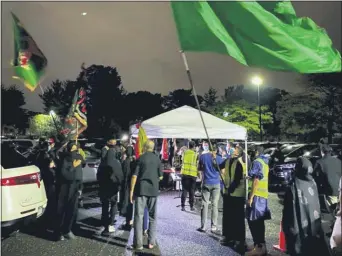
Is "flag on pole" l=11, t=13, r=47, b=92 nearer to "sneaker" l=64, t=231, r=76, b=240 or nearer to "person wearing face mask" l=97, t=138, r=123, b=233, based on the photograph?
"person wearing face mask" l=97, t=138, r=123, b=233

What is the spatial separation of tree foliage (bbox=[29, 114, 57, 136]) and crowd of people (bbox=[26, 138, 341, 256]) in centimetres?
5257

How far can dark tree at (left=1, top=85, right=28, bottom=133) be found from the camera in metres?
59.7

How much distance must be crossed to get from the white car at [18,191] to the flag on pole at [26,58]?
3604 millimetres

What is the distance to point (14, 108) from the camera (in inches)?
2462

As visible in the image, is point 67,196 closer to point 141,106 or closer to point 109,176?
point 109,176

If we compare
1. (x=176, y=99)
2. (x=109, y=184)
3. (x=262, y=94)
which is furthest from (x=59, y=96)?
(x=109, y=184)

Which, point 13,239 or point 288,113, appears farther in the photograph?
point 288,113

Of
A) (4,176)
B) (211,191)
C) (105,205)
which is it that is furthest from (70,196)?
(211,191)

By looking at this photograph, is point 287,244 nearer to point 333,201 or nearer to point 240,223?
point 240,223

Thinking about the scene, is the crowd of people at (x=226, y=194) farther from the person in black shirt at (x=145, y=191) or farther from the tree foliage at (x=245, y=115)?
the tree foliage at (x=245, y=115)

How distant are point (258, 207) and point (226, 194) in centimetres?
91

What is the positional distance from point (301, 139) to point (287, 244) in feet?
126

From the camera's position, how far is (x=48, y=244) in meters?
7.21

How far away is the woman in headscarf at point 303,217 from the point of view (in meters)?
5.93
